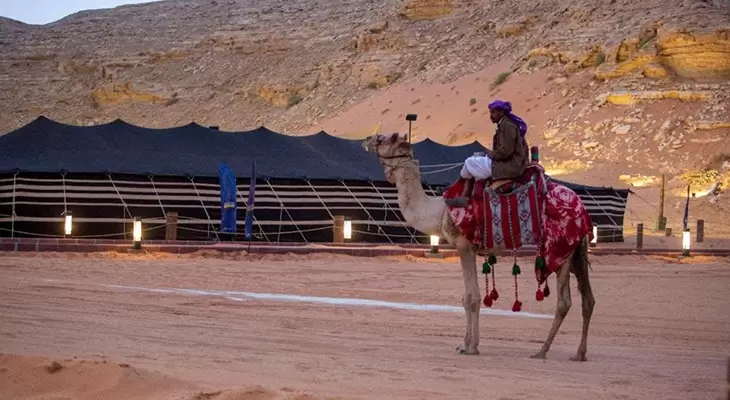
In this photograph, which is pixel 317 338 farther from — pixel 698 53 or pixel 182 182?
pixel 698 53

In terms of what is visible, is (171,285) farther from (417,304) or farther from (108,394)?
(108,394)

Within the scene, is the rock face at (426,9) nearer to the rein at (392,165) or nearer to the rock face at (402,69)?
the rock face at (402,69)

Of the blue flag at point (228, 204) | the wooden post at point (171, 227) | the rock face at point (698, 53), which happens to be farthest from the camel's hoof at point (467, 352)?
the rock face at point (698, 53)

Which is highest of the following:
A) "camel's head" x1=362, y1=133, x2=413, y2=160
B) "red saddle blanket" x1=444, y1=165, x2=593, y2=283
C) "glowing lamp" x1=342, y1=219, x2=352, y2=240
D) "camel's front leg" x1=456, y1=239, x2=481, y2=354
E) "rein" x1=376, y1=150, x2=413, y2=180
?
"camel's head" x1=362, y1=133, x2=413, y2=160

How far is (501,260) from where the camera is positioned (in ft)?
75.0

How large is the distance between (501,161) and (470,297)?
1.11 metres

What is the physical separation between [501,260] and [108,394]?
1716 centimetres

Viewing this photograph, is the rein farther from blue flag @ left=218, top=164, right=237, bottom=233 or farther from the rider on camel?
blue flag @ left=218, top=164, right=237, bottom=233

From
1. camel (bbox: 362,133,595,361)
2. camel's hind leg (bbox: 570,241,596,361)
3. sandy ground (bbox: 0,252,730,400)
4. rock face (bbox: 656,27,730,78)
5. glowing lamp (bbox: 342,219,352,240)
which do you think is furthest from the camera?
rock face (bbox: 656,27,730,78)

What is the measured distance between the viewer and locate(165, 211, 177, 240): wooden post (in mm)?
23969

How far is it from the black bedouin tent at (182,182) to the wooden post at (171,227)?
412 millimetres

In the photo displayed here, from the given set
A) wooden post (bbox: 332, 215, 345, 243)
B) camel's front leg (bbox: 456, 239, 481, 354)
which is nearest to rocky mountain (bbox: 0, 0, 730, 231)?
wooden post (bbox: 332, 215, 345, 243)

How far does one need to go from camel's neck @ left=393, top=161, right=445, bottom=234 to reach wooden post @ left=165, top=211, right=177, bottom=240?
1417cm

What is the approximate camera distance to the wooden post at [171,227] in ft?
78.6
